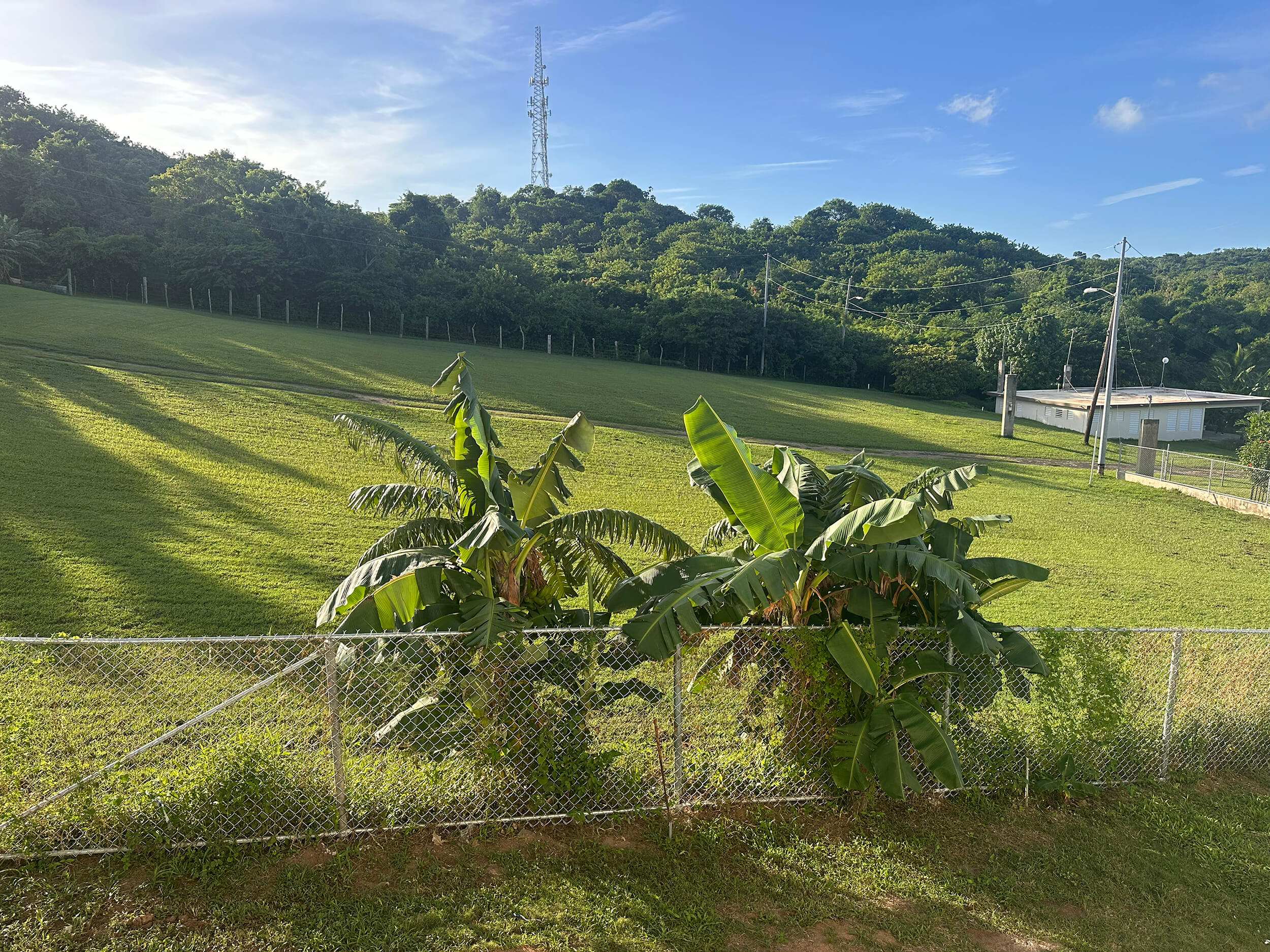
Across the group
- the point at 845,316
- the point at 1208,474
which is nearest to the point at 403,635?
the point at 1208,474

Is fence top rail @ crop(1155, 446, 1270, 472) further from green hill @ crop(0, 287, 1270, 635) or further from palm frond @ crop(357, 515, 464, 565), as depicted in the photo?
palm frond @ crop(357, 515, 464, 565)

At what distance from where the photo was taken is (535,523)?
7527 millimetres

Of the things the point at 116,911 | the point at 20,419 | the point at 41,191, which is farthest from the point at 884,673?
the point at 41,191

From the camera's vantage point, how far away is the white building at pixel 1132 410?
45.2 m

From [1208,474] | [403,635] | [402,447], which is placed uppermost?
[402,447]

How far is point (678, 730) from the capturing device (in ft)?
21.1

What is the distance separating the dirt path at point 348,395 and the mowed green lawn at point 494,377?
32 cm

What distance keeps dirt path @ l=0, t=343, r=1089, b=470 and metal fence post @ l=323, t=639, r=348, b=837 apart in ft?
73.4

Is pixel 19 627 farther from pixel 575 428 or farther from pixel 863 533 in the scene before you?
pixel 863 533

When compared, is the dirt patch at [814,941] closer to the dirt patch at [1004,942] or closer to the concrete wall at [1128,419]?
the dirt patch at [1004,942]

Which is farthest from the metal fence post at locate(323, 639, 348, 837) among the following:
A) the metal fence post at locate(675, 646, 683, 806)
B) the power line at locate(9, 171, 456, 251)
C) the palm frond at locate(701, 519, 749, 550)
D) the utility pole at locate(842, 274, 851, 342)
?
the utility pole at locate(842, 274, 851, 342)

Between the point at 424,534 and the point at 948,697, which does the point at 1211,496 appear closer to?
the point at 948,697

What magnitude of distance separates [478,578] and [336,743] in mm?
1643

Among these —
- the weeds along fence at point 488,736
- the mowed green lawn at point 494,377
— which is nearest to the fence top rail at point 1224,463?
the mowed green lawn at point 494,377
